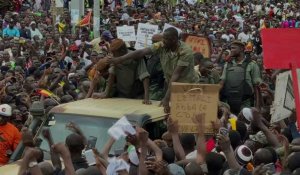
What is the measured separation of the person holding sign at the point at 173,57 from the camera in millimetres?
9367

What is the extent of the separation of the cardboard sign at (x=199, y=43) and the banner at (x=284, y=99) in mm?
5550

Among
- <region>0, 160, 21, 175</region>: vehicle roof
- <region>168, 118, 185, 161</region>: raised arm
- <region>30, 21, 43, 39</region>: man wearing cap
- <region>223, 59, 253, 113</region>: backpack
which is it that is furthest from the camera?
<region>30, 21, 43, 39</region>: man wearing cap

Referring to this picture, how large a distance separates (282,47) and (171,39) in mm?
2287

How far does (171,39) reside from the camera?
30.8 ft

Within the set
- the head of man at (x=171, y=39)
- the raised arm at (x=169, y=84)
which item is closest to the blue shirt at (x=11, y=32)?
the head of man at (x=171, y=39)

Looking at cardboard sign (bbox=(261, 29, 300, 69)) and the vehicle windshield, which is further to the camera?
the vehicle windshield

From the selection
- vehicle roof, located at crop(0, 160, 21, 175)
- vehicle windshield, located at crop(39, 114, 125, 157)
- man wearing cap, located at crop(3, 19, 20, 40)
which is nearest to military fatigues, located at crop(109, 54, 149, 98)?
vehicle windshield, located at crop(39, 114, 125, 157)

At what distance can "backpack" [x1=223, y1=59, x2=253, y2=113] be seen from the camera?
11.2 meters

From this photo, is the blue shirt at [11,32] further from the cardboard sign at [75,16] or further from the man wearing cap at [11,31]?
the cardboard sign at [75,16]

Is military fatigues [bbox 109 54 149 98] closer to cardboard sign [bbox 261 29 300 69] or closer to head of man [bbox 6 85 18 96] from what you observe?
cardboard sign [bbox 261 29 300 69]

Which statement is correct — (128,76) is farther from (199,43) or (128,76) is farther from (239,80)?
(199,43)

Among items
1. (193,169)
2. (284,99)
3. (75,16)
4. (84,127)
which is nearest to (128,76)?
(84,127)

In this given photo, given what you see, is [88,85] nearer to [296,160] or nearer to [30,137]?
[30,137]

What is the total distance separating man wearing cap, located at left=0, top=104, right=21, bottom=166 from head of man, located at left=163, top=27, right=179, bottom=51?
2066mm
